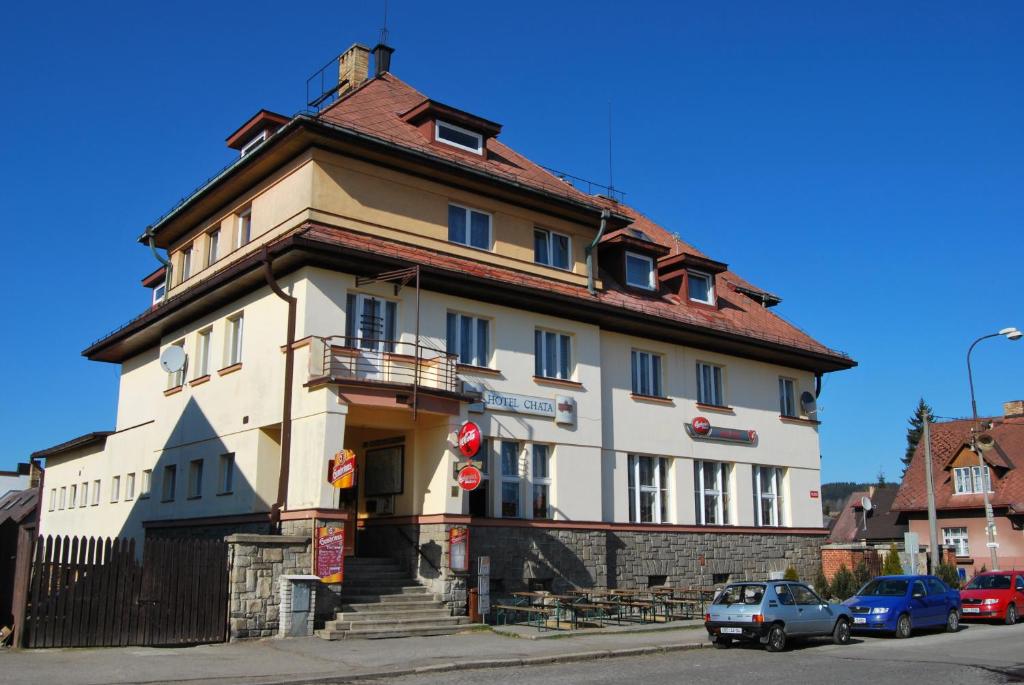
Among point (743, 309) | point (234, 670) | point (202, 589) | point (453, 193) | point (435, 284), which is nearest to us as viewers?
point (234, 670)

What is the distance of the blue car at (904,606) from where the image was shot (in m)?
20.0

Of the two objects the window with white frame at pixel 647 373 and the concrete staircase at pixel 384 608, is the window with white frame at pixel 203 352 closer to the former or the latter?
the concrete staircase at pixel 384 608

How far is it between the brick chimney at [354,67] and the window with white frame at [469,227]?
7.49m

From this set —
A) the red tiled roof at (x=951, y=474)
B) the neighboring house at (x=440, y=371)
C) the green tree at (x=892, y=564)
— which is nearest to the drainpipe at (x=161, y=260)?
the neighboring house at (x=440, y=371)

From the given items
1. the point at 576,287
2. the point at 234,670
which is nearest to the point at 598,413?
the point at 576,287

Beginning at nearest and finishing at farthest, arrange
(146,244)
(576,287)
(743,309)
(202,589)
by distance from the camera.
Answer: (202,589) → (576,287) → (146,244) → (743,309)

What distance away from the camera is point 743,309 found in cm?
3094

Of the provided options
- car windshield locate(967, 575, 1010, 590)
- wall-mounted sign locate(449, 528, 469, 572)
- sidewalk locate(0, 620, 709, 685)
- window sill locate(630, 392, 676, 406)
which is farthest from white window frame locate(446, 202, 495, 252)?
car windshield locate(967, 575, 1010, 590)

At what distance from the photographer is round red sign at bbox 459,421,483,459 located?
20.2m

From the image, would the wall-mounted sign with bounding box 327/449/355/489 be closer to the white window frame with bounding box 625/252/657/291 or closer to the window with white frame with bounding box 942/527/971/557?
the white window frame with bounding box 625/252/657/291

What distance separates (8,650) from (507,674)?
7927 millimetres

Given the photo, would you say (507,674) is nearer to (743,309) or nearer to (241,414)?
(241,414)

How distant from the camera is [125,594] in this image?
16.1 m

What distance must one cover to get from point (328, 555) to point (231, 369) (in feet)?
21.0
